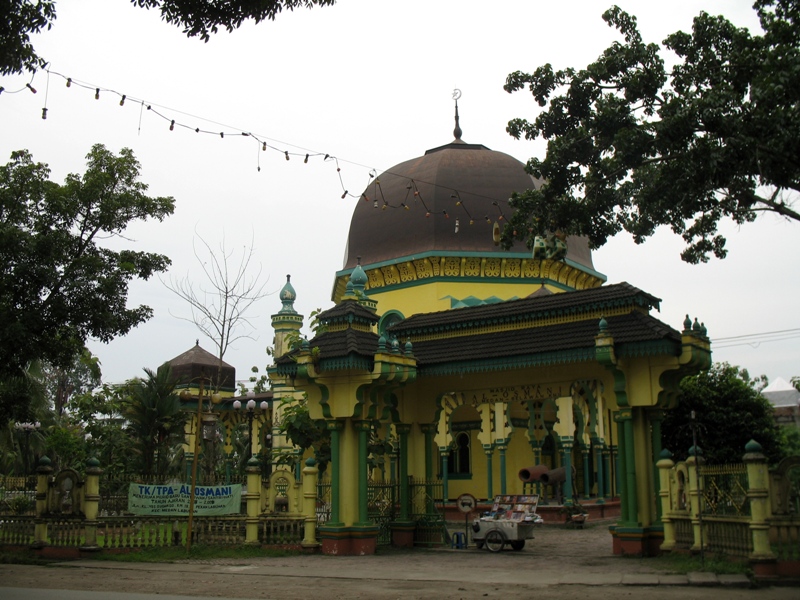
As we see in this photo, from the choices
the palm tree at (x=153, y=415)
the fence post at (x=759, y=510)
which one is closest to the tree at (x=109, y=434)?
the palm tree at (x=153, y=415)

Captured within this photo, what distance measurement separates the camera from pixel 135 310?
1823 cm

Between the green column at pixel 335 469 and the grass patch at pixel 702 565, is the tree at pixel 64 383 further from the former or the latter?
the grass patch at pixel 702 565

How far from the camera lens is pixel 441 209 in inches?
1207

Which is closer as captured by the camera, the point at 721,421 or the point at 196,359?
the point at 721,421

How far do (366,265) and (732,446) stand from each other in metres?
14.5

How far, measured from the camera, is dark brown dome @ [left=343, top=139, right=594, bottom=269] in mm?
30266

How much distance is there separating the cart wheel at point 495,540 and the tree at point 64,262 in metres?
8.64

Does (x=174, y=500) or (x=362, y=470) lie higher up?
(x=362, y=470)

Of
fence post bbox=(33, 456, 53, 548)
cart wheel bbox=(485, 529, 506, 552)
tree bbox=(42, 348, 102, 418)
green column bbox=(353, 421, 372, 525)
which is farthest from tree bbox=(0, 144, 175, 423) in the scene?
tree bbox=(42, 348, 102, 418)

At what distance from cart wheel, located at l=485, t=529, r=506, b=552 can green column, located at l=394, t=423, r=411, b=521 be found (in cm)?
183

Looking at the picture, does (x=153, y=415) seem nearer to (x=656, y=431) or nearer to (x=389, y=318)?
(x=389, y=318)

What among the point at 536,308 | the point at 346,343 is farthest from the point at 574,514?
the point at 346,343

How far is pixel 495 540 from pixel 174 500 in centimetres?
660

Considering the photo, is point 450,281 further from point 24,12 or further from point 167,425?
point 24,12
